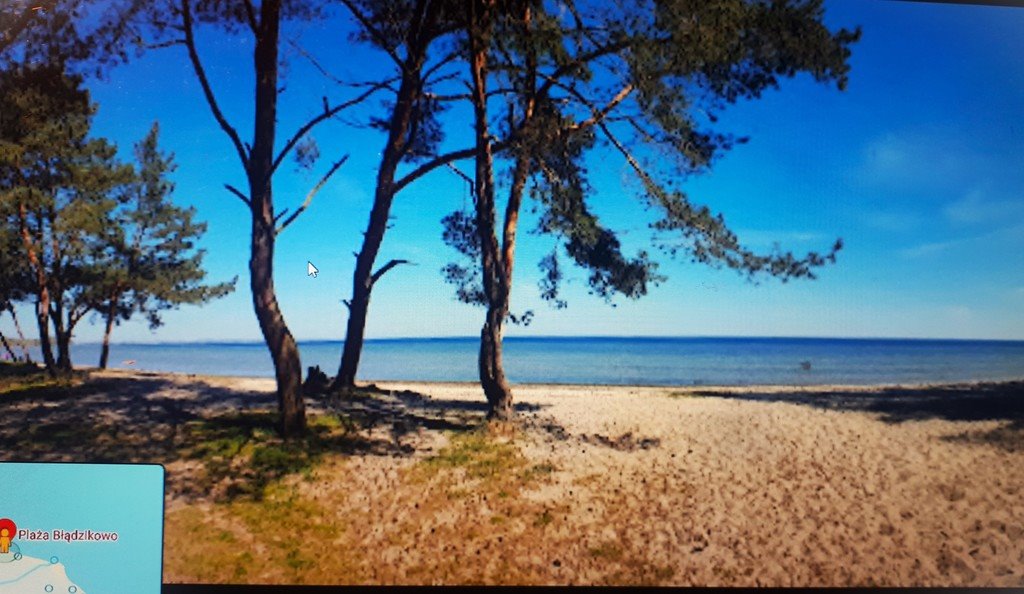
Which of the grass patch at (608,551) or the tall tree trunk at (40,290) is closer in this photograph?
the grass patch at (608,551)

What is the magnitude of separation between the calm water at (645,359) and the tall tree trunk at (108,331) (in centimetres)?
3

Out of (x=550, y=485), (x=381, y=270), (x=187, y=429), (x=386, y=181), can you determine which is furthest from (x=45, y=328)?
(x=550, y=485)

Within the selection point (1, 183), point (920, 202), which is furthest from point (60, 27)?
point (920, 202)

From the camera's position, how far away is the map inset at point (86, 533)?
107 inches


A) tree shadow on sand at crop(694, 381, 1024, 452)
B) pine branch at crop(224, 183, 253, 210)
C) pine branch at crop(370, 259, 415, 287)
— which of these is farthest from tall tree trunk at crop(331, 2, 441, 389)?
tree shadow on sand at crop(694, 381, 1024, 452)

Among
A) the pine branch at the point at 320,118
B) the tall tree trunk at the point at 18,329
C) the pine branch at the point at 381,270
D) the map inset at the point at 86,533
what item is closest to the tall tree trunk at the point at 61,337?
the tall tree trunk at the point at 18,329

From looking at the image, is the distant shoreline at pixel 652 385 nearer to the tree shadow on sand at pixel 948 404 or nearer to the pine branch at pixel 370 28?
the tree shadow on sand at pixel 948 404

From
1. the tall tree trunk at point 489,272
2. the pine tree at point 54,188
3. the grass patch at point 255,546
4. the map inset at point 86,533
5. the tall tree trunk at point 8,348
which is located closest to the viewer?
the map inset at point 86,533

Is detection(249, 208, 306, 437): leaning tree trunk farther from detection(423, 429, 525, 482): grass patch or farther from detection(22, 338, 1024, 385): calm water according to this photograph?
detection(423, 429, 525, 482): grass patch

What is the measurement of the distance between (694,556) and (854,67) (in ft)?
8.85

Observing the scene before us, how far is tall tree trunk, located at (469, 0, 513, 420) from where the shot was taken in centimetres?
327

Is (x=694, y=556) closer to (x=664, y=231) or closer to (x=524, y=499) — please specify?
(x=524, y=499)

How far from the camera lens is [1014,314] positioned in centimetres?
328

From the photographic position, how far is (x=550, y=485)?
121 inches
